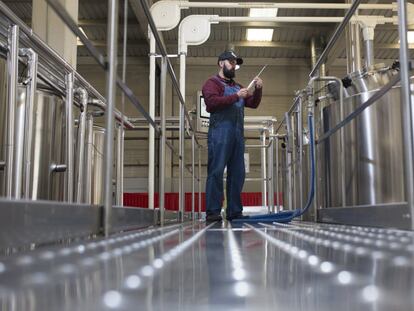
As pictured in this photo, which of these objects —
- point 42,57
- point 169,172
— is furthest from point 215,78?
point 169,172

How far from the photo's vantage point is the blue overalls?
2.52 meters

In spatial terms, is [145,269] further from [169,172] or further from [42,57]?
[169,172]

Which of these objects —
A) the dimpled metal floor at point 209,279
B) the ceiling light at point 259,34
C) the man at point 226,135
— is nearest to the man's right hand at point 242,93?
the man at point 226,135

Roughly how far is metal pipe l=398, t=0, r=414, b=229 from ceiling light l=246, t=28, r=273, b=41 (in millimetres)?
5661

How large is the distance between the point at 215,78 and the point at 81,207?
1800mm

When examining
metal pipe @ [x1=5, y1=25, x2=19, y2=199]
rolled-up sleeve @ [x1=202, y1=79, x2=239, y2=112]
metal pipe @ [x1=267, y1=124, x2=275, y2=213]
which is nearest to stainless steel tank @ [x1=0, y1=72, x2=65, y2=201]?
metal pipe @ [x1=5, y1=25, x2=19, y2=199]

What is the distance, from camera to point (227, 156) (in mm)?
2564

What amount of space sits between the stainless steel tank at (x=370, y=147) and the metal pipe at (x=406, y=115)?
0.76 metres

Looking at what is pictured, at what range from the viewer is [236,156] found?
2646 millimetres

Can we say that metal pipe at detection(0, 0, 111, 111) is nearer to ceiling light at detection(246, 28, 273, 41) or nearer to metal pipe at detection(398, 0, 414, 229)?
metal pipe at detection(398, 0, 414, 229)

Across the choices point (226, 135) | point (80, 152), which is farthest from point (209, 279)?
point (226, 135)

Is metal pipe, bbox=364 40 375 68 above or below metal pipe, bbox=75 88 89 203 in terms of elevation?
above

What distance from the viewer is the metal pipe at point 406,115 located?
114 cm

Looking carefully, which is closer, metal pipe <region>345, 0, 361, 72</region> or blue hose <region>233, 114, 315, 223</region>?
blue hose <region>233, 114, 315, 223</region>
